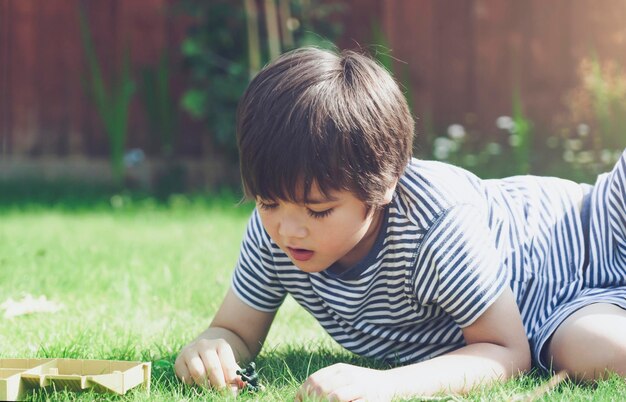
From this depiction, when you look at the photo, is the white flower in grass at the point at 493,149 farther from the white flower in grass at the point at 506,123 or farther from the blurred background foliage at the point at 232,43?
the blurred background foliage at the point at 232,43

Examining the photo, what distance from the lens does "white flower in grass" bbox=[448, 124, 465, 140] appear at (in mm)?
6406

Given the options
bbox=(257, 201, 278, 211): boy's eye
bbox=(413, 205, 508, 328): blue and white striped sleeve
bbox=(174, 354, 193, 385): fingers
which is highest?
bbox=(257, 201, 278, 211): boy's eye

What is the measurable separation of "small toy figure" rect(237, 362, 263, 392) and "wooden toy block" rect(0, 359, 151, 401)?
0.62 feet

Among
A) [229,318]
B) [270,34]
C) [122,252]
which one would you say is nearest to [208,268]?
[122,252]

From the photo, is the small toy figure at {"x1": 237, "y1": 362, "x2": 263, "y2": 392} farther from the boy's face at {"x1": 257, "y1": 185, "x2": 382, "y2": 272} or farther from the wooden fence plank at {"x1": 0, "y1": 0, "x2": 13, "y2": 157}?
the wooden fence plank at {"x1": 0, "y1": 0, "x2": 13, "y2": 157}

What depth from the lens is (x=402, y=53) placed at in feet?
22.3

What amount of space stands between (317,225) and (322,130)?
0.60ft

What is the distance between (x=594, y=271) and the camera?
218 cm

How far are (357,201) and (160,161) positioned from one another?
16.8ft

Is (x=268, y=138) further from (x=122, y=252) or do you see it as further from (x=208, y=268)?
(x=122, y=252)

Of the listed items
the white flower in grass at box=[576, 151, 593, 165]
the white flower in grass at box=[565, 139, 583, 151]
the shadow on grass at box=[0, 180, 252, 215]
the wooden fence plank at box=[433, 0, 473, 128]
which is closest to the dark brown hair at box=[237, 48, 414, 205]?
the shadow on grass at box=[0, 180, 252, 215]

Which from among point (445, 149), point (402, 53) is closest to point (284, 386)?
point (445, 149)

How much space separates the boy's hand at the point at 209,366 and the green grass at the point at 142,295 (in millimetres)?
31

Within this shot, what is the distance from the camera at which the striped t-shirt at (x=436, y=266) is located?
6.26ft
